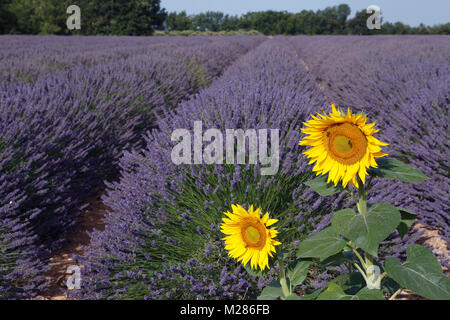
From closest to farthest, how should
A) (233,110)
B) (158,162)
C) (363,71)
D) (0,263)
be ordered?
(0,263) → (158,162) → (233,110) → (363,71)

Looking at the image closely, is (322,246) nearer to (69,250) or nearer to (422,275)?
(422,275)

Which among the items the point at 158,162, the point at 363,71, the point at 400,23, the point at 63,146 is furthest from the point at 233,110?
the point at 400,23

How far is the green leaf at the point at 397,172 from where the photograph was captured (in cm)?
105

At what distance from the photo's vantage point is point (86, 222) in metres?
3.22

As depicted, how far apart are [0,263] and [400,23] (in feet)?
231

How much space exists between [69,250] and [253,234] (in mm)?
2131

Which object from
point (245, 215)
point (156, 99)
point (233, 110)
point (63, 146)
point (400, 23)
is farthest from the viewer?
point (400, 23)

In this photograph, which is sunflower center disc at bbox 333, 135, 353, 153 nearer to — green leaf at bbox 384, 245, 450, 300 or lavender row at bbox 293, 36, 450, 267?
green leaf at bbox 384, 245, 450, 300

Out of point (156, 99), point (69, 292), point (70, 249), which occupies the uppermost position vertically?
point (156, 99)

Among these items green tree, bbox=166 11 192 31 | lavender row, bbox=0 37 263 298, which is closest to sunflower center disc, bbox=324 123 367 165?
lavender row, bbox=0 37 263 298

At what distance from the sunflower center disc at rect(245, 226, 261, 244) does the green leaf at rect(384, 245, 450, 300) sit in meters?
0.37

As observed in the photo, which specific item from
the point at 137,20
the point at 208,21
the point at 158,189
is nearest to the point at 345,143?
the point at 158,189
